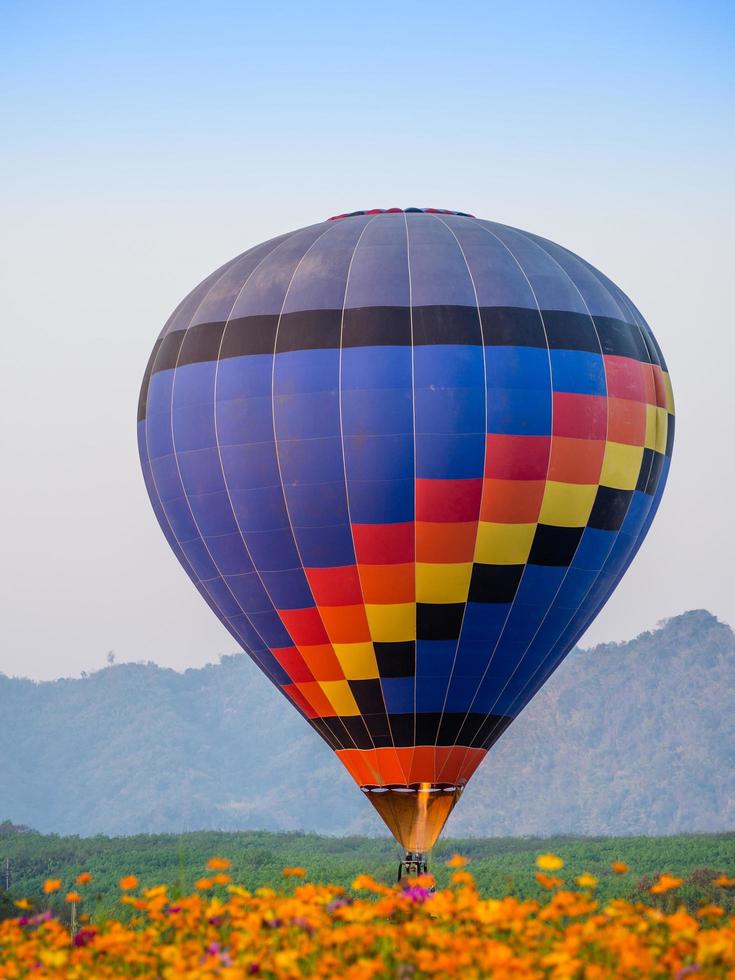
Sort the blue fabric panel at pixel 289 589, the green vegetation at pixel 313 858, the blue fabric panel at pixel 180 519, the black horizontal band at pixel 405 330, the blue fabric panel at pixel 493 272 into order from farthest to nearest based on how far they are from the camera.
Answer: the green vegetation at pixel 313 858, the blue fabric panel at pixel 180 519, the blue fabric panel at pixel 493 272, the blue fabric panel at pixel 289 589, the black horizontal band at pixel 405 330

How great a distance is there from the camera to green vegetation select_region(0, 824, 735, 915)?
85.1m

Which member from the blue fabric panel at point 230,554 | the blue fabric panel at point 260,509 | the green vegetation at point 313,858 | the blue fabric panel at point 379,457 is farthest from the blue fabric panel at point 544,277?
the green vegetation at point 313,858

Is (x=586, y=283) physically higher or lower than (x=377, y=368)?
higher

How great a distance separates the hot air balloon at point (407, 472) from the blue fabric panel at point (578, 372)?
4 centimetres

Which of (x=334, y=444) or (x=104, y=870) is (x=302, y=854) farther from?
(x=334, y=444)

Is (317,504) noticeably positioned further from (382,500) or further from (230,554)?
(230,554)

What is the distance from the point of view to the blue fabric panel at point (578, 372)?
2019cm

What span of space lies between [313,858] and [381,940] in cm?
9630

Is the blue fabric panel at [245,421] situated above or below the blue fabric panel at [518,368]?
below

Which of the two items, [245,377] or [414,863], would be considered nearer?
[245,377]

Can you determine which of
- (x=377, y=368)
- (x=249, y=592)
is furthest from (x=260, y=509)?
(x=377, y=368)

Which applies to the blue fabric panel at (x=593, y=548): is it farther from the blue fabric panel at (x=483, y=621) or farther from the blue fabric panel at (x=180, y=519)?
the blue fabric panel at (x=180, y=519)

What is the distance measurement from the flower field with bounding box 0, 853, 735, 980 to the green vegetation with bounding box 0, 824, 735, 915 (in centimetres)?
6547

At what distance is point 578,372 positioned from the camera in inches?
804
